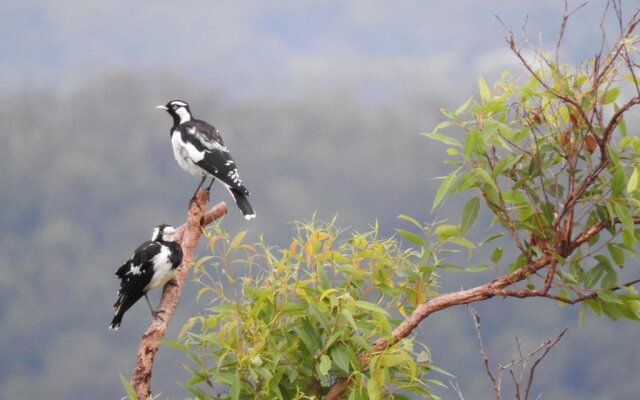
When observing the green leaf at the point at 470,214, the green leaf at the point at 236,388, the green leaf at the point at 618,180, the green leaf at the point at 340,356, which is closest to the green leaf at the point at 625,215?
the green leaf at the point at 618,180

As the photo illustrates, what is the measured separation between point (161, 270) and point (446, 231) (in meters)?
1.47

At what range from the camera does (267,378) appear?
2.57 m

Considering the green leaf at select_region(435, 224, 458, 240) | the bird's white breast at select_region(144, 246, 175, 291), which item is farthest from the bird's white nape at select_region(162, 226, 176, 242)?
the green leaf at select_region(435, 224, 458, 240)

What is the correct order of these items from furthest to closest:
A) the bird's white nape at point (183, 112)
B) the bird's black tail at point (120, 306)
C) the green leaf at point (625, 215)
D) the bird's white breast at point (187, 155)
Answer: the bird's white nape at point (183, 112) < the bird's white breast at point (187, 155) < the bird's black tail at point (120, 306) < the green leaf at point (625, 215)

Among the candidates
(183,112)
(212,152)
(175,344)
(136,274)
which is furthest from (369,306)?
(183,112)

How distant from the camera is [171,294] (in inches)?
149

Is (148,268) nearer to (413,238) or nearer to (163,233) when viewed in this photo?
(163,233)

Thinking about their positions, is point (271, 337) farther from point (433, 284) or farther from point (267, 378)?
point (433, 284)

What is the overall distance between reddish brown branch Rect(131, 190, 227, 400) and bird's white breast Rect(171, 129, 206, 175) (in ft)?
1.53

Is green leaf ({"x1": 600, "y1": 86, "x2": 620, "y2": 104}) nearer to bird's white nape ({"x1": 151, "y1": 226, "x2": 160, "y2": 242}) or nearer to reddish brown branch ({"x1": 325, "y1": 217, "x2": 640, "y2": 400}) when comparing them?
reddish brown branch ({"x1": 325, "y1": 217, "x2": 640, "y2": 400})

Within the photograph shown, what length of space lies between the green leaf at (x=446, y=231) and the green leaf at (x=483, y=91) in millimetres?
429

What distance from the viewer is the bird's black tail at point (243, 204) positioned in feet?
13.7

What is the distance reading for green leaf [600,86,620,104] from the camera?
8.95 ft

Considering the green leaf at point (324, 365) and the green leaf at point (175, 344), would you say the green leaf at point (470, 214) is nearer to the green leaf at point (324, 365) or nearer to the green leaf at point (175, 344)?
the green leaf at point (324, 365)
